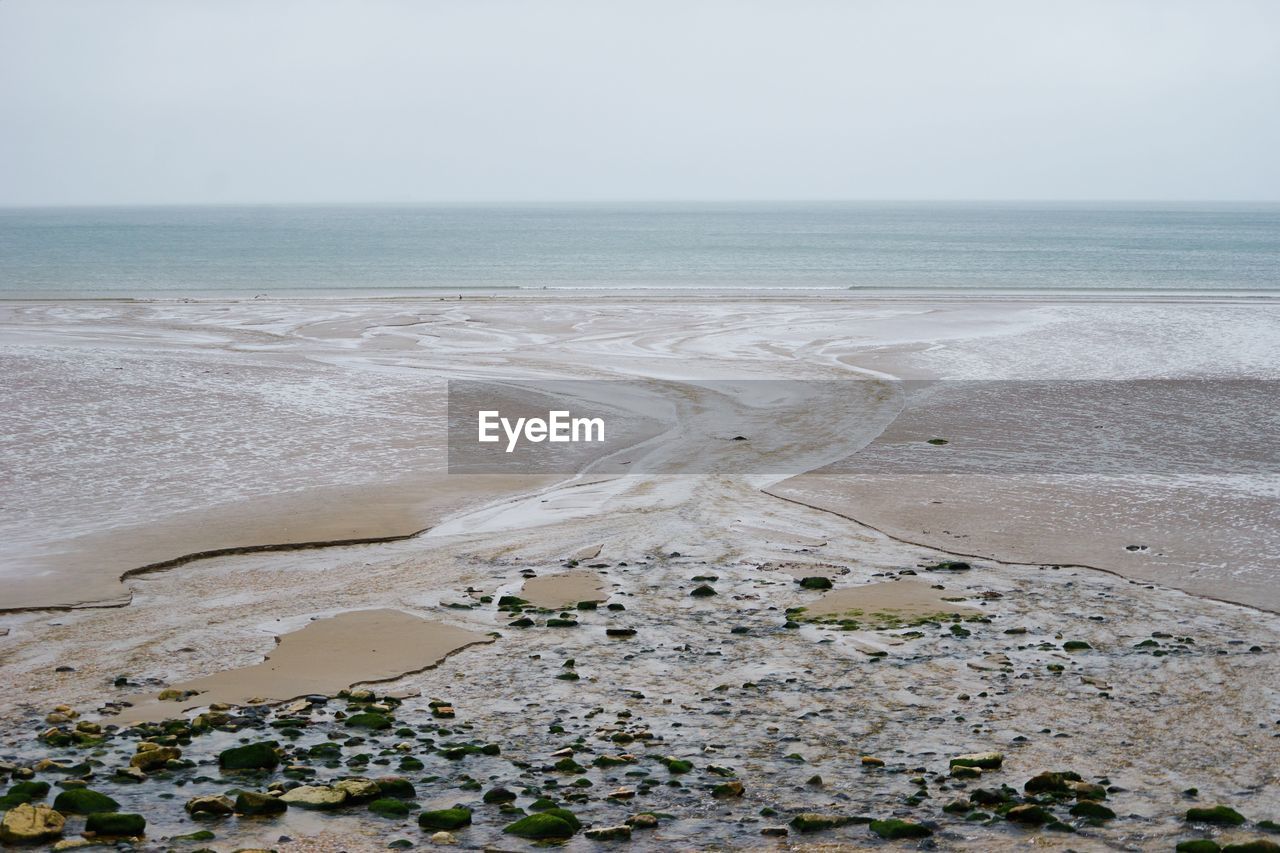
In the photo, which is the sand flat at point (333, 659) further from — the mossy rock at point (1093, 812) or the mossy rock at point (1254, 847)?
the mossy rock at point (1254, 847)

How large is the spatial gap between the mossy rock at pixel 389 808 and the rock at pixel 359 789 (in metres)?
0.07

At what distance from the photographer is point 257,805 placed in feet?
22.9

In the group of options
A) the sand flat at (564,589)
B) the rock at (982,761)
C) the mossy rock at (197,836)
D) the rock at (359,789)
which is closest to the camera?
the mossy rock at (197,836)

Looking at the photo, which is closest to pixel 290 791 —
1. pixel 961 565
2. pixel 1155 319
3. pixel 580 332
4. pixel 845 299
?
pixel 961 565

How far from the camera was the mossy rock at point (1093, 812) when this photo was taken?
7.00 metres

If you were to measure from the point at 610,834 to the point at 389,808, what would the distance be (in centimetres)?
138

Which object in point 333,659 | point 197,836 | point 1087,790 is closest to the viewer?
point 197,836

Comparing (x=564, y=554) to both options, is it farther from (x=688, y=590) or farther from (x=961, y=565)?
(x=961, y=565)

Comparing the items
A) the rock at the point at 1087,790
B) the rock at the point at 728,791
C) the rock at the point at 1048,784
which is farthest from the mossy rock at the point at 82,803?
the rock at the point at 1087,790

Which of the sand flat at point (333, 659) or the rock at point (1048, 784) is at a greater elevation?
the rock at point (1048, 784)

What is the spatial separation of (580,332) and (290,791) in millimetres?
28138

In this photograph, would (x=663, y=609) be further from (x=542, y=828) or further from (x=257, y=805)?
(x=257, y=805)

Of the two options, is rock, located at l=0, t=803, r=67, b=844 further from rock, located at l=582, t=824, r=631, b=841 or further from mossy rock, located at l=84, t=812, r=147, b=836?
rock, located at l=582, t=824, r=631, b=841

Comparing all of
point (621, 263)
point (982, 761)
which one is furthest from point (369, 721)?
point (621, 263)
